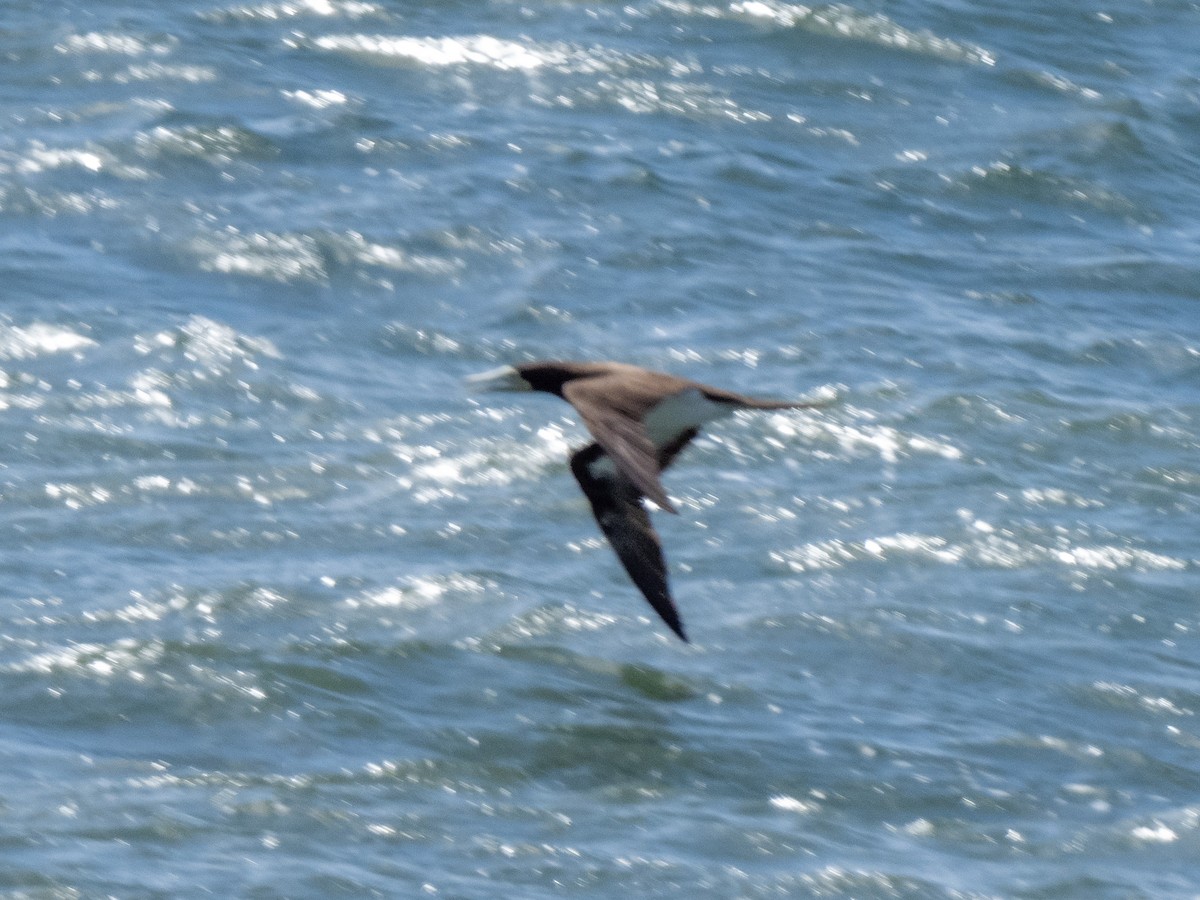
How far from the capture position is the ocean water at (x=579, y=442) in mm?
6551

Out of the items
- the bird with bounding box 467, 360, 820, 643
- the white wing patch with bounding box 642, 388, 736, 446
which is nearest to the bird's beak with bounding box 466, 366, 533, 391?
the bird with bounding box 467, 360, 820, 643

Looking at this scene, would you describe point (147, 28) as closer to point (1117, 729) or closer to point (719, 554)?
point (719, 554)

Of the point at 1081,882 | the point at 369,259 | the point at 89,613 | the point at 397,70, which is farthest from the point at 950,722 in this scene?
the point at 397,70

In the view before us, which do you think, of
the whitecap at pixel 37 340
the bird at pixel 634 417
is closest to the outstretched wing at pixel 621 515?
the bird at pixel 634 417

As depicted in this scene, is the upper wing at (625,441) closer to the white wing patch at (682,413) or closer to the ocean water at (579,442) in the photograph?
the white wing patch at (682,413)

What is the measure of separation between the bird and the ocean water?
0.39 m

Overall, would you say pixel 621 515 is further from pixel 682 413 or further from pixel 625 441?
pixel 625 441

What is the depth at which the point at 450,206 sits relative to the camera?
40.3ft

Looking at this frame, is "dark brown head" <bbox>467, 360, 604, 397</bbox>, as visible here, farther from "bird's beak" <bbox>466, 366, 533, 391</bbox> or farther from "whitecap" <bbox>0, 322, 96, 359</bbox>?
"whitecap" <bbox>0, 322, 96, 359</bbox>

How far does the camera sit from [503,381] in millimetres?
7719

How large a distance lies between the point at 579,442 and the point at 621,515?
2198mm

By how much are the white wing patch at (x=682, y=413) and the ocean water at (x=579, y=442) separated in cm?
85

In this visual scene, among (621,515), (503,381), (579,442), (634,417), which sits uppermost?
(634,417)

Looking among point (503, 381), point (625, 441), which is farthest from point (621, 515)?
point (625, 441)
